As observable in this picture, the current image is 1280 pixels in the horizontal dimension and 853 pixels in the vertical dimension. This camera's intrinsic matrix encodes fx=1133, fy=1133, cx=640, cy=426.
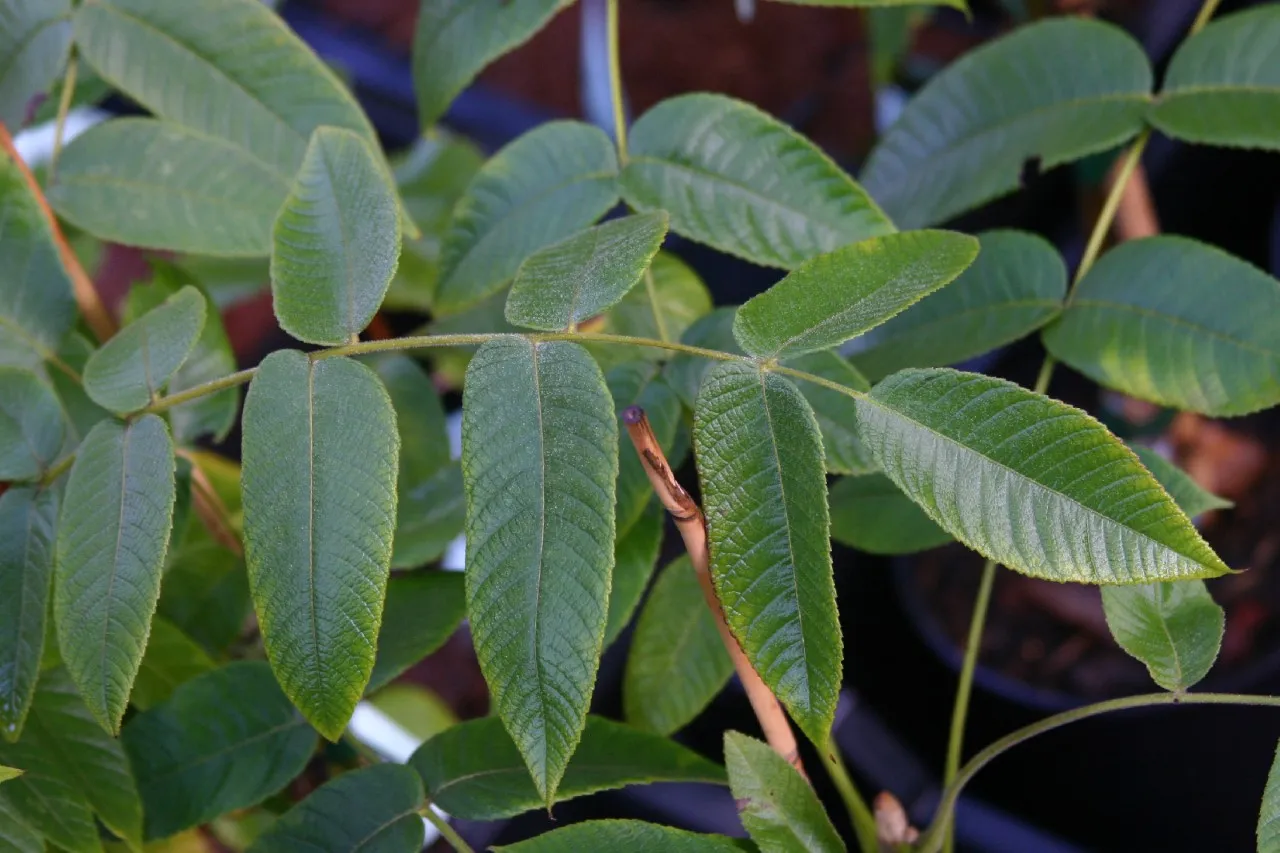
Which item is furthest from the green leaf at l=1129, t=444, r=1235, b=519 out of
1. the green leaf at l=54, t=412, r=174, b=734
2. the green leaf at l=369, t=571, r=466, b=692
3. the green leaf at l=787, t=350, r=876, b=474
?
the green leaf at l=54, t=412, r=174, b=734

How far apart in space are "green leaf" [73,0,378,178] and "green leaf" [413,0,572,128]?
78 millimetres

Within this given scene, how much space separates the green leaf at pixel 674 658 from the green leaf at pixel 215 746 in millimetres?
186

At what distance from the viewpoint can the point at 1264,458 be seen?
113 centimetres

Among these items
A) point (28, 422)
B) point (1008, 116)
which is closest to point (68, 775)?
point (28, 422)

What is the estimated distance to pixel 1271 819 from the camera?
17.3 inches

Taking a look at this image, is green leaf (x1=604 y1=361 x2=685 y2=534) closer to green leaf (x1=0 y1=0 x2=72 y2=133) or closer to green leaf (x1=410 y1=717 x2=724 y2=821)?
green leaf (x1=410 y1=717 x2=724 y2=821)

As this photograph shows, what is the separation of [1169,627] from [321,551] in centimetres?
37

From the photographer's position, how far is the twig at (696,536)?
418mm

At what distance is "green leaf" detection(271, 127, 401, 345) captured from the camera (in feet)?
1.69

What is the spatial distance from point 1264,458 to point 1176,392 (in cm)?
63

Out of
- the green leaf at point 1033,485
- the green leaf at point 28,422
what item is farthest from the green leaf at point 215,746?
the green leaf at point 1033,485

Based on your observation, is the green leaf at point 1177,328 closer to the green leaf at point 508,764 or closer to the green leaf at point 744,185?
the green leaf at point 744,185

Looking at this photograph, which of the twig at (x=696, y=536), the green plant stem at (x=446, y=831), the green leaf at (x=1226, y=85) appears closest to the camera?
the twig at (x=696, y=536)

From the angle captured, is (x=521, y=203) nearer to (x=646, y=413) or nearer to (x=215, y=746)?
(x=646, y=413)
